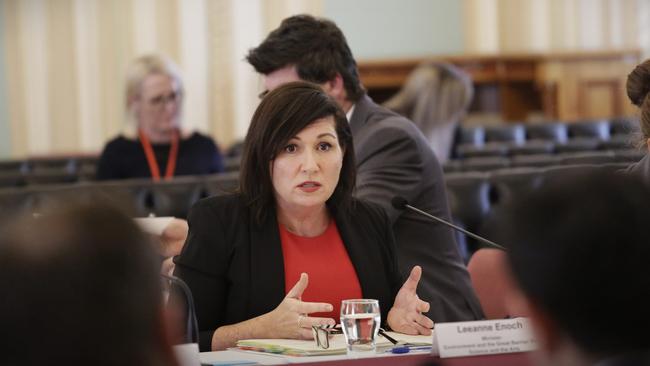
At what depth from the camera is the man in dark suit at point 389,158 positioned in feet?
10.8

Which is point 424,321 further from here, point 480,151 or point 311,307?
point 480,151

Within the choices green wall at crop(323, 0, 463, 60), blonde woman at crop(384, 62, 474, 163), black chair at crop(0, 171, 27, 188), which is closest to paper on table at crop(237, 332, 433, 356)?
black chair at crop(0, 171, 27, 188)

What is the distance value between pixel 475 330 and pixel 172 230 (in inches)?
50.6

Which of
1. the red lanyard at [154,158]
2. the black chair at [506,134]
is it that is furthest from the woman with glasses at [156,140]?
the black chair at [506,134]

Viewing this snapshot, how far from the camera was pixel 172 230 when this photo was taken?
3.04 meters

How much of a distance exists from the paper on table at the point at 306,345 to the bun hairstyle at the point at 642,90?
0.96 m

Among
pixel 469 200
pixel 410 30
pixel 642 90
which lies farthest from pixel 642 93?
pixel 410 30

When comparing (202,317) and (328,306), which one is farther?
(202,317)

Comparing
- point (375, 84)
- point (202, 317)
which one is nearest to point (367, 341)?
point (202, 317)

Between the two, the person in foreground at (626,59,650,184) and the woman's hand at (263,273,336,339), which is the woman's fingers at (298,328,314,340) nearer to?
the woman's hand at (263,273,336,339)

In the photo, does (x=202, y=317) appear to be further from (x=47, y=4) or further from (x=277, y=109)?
(x=47, y=4)

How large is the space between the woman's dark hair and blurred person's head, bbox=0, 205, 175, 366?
1.64 meters

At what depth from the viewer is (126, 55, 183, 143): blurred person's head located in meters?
5.70

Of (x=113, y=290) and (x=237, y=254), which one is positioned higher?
(x=113, y=290)
